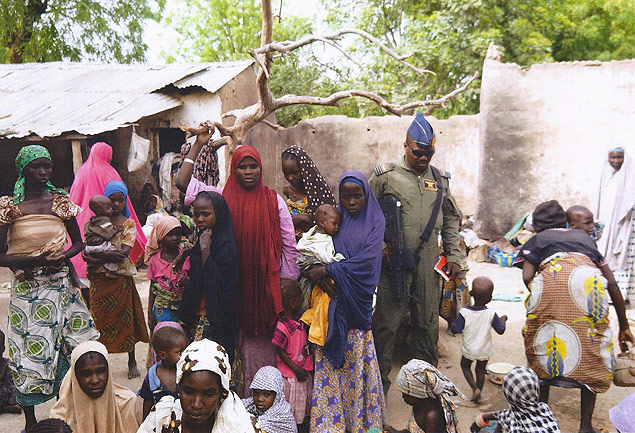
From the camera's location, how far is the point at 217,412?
2.22 m

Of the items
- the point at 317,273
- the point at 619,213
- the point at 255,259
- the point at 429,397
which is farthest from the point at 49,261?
the point at 619,213

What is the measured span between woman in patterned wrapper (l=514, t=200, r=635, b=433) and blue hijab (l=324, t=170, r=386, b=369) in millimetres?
1034

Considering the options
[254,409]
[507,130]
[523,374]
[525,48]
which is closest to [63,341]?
[254,409]

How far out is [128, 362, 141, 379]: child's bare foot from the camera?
185 inches

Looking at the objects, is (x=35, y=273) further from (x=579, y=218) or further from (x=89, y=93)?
(x=89, y=93)

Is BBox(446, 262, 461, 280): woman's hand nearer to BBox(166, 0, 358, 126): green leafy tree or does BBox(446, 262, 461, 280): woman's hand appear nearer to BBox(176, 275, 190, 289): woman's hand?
BBox(176, 275, 190, 289): woman's hand

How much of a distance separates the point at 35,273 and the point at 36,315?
10.4 inches

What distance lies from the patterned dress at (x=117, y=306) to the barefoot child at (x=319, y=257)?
1.65 meters

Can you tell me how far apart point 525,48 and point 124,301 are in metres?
11.7

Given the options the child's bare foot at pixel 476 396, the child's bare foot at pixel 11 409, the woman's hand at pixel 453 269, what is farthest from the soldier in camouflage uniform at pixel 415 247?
the child's bare foot at pixel 11 409

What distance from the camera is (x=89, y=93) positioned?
→ 32.9 ft

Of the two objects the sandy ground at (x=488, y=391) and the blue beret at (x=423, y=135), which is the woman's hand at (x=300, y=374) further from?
the blue beret at (x=423, y=135)

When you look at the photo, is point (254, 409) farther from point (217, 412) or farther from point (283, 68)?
point (283, 68)

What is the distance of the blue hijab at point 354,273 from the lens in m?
3.55
